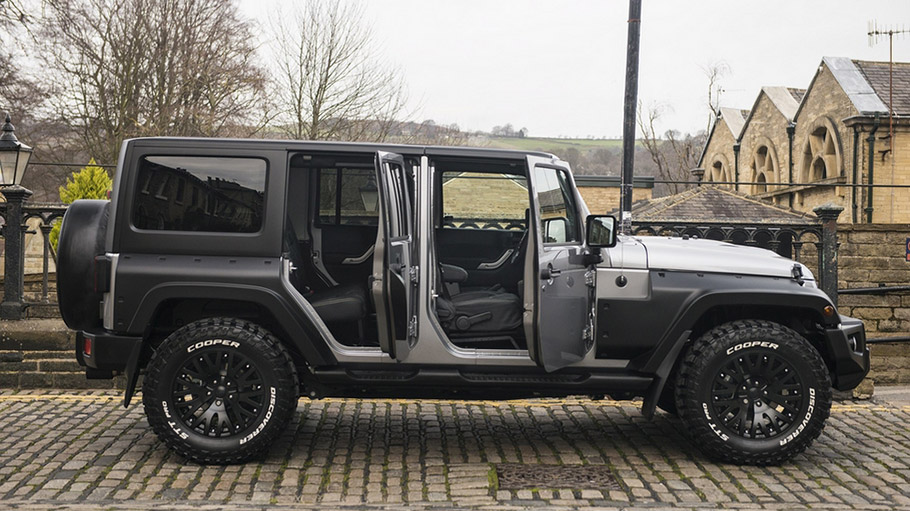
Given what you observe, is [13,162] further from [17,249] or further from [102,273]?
[102,273]

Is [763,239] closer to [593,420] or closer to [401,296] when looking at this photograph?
[593,420]

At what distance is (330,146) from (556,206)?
1520 millimetres

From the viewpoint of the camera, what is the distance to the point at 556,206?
6.04m

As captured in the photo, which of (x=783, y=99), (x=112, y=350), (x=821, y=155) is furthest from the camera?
(x=783, y=99)

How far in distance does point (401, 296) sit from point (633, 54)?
16.1 ft

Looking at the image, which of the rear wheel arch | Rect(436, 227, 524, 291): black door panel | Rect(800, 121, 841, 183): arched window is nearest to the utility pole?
Rect(436, 227, 524, 291): black door panel

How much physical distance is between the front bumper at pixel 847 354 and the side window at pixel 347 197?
3.27 m

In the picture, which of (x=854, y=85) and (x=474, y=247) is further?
(x=854, y=85)

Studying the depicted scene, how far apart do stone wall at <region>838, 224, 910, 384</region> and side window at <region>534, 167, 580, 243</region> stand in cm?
656

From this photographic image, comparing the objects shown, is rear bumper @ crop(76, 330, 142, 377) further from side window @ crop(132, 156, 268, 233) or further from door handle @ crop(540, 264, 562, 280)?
door handle @ crop(540, 264, 562, 280)

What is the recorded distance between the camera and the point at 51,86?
3378cm

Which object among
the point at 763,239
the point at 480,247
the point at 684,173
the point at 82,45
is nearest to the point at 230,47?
the point at 82,45

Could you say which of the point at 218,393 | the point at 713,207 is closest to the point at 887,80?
the point at 713,207

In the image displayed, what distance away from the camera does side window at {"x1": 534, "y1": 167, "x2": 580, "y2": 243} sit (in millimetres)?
5887
